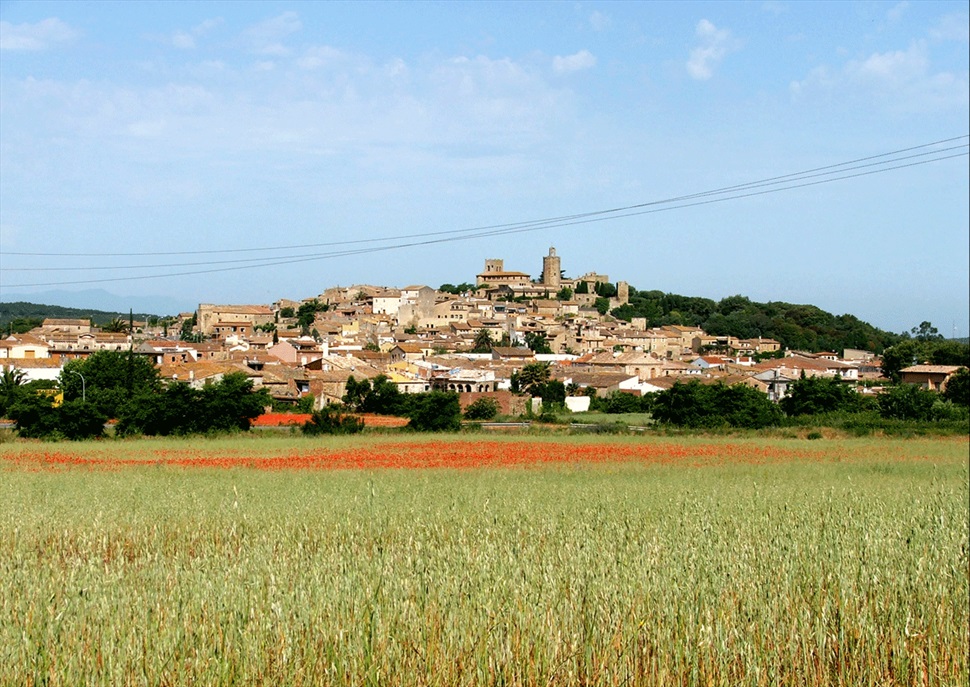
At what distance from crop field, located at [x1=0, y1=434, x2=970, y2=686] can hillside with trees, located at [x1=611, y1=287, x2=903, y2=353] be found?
99.7 meters

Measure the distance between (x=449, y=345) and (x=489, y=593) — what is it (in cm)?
8208

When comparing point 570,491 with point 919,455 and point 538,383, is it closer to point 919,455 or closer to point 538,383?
point 919,455

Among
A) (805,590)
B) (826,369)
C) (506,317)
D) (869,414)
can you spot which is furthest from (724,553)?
(506,317)

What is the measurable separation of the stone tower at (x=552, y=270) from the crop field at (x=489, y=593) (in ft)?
418

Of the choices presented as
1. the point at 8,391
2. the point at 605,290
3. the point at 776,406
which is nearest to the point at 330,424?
the point at 8,391

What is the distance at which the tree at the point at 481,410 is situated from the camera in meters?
40.3

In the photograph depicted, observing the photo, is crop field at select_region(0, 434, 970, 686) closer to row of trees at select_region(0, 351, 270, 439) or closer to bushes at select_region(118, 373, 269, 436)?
row of trees at select_region(0, 351, 270, 439)

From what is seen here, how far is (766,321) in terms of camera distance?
115688 millimetres

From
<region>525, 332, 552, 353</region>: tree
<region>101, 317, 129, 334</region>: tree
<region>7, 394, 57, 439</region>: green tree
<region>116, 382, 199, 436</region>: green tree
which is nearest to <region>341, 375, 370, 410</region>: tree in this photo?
<region>116, 382, 199, 436</region>: green tree

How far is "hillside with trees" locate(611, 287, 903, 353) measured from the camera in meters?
106

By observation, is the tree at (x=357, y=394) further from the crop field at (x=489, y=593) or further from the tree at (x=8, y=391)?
the crop field at (x=489, y=593)

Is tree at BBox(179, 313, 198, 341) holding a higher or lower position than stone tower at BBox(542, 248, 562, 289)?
lower

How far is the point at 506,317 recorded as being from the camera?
10506cm

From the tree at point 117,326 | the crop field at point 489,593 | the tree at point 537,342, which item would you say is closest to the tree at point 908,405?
the crop field at point 489,593
